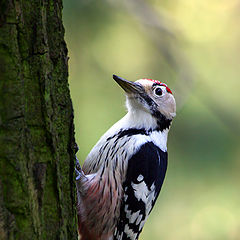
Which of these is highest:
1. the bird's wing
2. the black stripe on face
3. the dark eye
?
the dark eye

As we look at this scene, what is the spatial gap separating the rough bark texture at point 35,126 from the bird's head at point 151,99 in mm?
1300

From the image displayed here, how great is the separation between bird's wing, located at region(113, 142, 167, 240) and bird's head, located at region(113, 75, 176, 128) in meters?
0.30

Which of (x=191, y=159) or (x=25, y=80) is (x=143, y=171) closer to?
(x=25, y=80)

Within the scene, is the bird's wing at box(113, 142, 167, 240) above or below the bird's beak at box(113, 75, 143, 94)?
below

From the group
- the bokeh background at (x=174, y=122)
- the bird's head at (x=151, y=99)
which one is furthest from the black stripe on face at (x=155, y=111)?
the bokeh background at (x=174, y=122)

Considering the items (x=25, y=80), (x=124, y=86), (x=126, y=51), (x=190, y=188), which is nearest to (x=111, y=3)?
(x=126, y=51)

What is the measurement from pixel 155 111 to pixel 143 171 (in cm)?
51

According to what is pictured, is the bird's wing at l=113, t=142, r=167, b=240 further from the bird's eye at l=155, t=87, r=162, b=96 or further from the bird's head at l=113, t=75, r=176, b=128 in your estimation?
the bird's eye at l=155, t=87, r=162, b=96

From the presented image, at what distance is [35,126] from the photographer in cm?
153

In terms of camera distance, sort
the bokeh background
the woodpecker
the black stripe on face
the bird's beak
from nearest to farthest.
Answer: the woodpecker < the bird's beak < the black stripe on face < the bokeh background

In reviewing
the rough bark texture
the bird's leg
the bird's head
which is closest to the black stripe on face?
the bird's head

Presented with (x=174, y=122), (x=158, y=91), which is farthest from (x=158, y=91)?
(x=174, y=122)

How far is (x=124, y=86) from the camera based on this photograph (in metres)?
2.93

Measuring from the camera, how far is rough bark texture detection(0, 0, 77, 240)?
1.41 m
